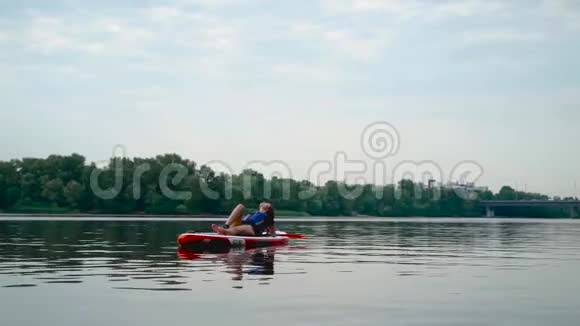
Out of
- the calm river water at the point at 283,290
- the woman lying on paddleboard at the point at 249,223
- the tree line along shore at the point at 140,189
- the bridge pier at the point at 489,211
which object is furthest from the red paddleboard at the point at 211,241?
the bridge pier at the point at 489,211

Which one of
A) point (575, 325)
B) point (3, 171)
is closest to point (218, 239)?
point (575, 325)

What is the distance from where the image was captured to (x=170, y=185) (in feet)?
509

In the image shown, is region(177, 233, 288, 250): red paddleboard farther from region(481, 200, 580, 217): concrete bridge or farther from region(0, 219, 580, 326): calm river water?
region(481, 200, 580, 217): concrete bridge

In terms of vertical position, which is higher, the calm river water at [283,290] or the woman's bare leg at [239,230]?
the woman's bare leg at [239,230]

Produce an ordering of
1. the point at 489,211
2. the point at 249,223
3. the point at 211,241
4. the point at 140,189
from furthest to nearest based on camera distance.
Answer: the point at 489,211, the point at 140,189, the point at 249,223, the point at 211,241

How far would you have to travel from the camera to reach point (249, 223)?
109 ft

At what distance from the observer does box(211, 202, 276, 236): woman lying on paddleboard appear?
31933mm

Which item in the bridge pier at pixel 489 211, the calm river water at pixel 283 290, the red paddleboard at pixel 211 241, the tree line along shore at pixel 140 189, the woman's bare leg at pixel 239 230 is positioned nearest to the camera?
the calm river water at pixel 283 290

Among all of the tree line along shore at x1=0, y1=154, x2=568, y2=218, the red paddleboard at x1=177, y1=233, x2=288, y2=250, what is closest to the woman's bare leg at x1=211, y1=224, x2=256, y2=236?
the red paddleboard at x1=177, y1=233, x2=288, y2=250

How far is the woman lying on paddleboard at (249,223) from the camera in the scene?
31.9 m

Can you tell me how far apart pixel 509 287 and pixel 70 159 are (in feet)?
484

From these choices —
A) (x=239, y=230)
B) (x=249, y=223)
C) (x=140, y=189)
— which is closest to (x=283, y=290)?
(x=239, y=230)

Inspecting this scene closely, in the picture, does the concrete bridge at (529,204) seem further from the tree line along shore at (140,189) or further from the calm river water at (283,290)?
the calm river water at (283,290)

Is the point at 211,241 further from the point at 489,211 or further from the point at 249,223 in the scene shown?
the point at 489,211
